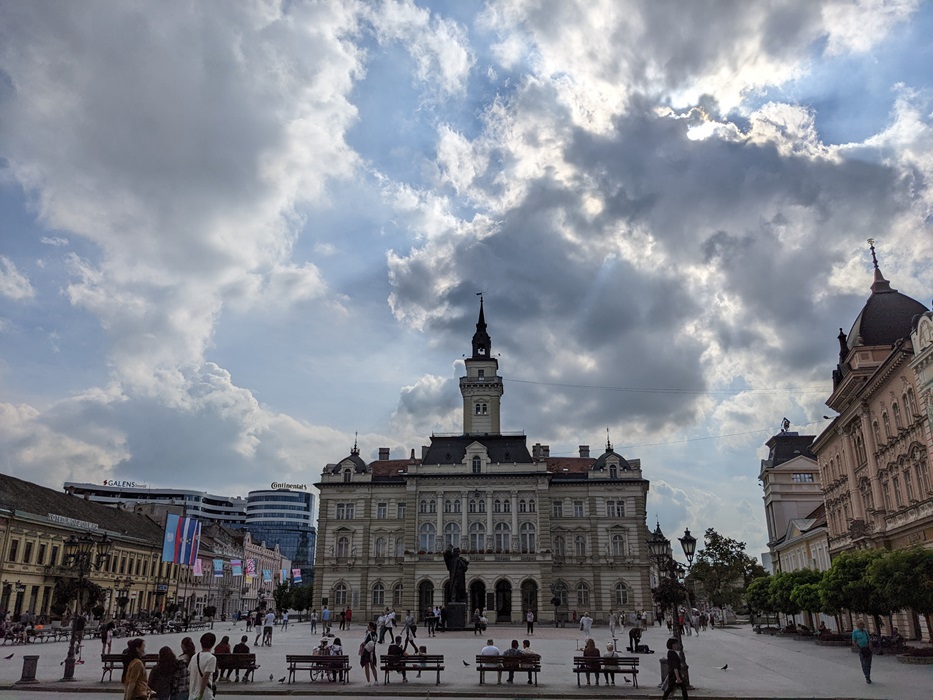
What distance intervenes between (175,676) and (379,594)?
217 feet

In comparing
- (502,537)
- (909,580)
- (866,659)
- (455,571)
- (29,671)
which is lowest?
(29,671)

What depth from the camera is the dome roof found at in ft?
139

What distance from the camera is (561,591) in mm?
75500

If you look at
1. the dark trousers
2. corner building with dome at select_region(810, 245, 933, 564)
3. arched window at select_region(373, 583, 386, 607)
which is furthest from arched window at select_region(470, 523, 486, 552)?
the dark trousers

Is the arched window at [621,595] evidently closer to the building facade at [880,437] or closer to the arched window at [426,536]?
the arched window at [426,536]

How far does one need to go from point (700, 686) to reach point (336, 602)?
6115 cm

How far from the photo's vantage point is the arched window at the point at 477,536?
7492 cm

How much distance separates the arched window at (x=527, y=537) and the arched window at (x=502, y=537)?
3.84 feet

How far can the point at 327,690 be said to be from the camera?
20484 millimetres

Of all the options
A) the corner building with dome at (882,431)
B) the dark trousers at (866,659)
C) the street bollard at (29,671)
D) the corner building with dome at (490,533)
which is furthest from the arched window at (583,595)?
the street bollard at (29,671)

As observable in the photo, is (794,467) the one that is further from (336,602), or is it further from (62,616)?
(62,616)

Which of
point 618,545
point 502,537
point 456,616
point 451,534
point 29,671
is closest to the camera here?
point 29,671

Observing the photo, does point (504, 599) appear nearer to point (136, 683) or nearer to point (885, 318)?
point (885, 318)

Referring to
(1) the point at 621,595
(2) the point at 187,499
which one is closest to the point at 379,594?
(1) the point at 621,595
